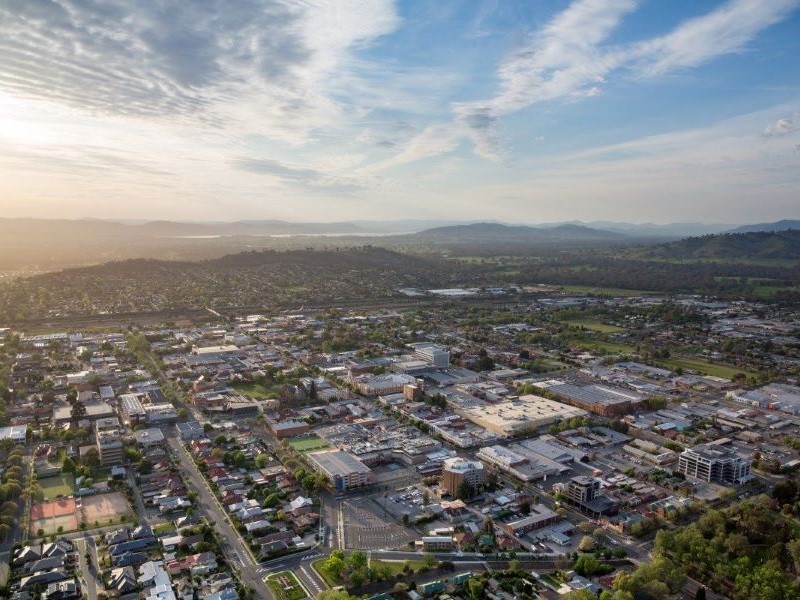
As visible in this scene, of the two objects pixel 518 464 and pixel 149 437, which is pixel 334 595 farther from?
pixel 149 437

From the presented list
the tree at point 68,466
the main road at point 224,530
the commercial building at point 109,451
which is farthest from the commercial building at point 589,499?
the tree at point 68,466

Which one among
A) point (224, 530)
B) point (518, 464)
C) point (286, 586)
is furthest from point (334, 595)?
→ point (518, 464)

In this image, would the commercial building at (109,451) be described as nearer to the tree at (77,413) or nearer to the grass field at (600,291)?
the tree at (77,413)

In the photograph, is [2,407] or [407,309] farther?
[407,309]

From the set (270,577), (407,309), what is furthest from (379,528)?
(407,309)

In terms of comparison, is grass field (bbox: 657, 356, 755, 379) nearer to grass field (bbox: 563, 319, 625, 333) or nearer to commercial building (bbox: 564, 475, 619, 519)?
grass field (bbox: 563, 319, 625, 333)

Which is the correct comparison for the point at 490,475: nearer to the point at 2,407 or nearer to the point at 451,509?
the point at 451,509
